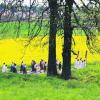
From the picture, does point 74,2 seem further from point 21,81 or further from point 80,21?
point 21,81

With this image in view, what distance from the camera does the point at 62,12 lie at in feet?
98.0

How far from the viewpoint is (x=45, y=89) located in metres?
22.4

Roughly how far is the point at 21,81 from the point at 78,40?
38441 millimetres

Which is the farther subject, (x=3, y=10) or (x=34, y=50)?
(x=34, y=50)

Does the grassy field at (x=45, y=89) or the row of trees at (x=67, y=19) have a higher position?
the row of trees at (x=67, y=19)

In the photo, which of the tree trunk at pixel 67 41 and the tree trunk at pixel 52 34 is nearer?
the tree trunk at pixel 52 34

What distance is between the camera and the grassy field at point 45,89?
19.4m

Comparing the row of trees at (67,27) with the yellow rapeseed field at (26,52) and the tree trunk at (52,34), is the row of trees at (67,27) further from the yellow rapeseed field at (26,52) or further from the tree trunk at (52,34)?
the yellow rapeseed field at (26,52)

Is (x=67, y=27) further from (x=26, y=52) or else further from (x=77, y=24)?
(x=26, y=52)

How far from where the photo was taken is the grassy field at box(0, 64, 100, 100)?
19358mm

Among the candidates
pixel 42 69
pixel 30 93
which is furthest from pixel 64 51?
pixel 30 93

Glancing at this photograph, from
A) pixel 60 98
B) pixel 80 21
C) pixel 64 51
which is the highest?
pixel 80 21

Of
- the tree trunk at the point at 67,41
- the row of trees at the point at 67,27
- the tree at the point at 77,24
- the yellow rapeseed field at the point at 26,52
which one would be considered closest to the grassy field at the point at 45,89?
the tree trunk at the point at 67,41

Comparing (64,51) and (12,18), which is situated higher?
(12,18)
